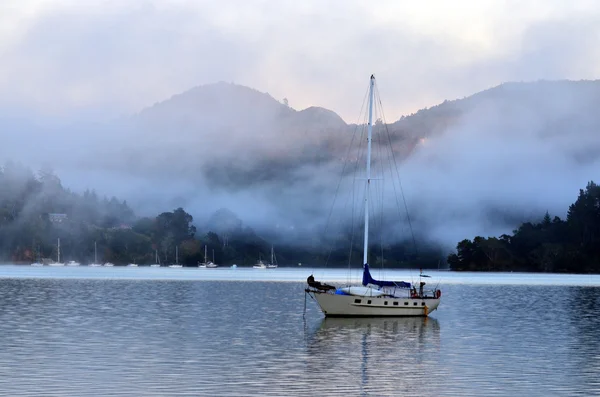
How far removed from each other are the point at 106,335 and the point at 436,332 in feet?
91.0

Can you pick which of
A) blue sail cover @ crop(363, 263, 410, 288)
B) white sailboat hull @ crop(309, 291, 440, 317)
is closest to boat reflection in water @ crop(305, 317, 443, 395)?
white sailboat hull @ crop(309, 291, 440, 317)

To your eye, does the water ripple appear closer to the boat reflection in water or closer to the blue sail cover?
the boat reflection in water

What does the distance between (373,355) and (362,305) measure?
32.0m

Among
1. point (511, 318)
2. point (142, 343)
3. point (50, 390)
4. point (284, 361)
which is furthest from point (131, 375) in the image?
point (511, 318)

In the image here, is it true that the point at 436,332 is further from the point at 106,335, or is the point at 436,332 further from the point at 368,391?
the point at 368,391

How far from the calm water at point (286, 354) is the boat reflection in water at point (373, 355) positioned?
7cm

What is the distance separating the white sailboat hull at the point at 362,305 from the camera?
294ft

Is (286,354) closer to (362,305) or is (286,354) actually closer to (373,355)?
(373,355)

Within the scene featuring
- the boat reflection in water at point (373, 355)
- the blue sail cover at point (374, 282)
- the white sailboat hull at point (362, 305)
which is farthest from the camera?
the blue sail cover at point (374, 282)

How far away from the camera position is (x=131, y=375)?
1829 inches

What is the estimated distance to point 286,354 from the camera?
189ft

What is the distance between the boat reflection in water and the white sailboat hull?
1121 millimetres

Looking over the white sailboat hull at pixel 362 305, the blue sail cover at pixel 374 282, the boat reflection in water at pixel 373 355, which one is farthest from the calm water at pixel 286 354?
the blue sail cover at pixel 374 282

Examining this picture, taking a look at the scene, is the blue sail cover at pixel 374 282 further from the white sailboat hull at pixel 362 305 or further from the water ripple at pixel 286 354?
the water ripple at pixel 286 354
